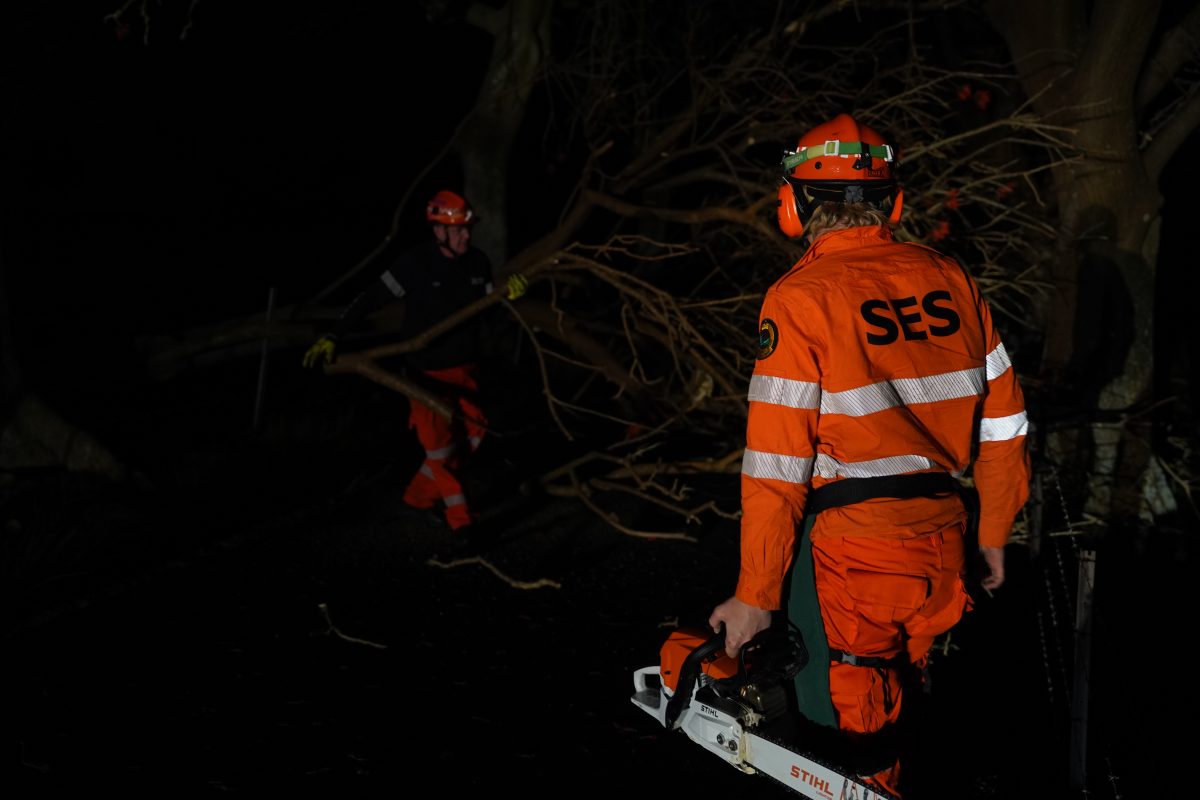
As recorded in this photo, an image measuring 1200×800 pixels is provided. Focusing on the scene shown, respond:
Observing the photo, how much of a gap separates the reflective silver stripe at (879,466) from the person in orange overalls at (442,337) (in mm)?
4075

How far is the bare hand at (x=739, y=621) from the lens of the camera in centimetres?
237

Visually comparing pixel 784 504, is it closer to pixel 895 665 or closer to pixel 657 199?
pixel 895 665

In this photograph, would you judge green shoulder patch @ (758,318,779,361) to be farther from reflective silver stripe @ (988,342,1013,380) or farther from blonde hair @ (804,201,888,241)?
reflective silver stripe @ (988,342,1013,380)

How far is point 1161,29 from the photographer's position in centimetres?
748

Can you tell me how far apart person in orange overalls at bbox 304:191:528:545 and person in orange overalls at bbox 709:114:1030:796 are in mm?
3992

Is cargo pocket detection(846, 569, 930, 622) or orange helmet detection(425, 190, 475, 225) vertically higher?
orange helmet detection(425, 190, 475, 225)

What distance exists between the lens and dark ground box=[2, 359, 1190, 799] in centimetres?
363

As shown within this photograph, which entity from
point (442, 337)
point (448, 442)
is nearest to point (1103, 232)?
point (442, 337)

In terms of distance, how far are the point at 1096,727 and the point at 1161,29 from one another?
5.70 metres

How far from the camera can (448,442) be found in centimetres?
632

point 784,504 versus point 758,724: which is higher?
point 784,504

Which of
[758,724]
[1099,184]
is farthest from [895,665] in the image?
[1099,184]

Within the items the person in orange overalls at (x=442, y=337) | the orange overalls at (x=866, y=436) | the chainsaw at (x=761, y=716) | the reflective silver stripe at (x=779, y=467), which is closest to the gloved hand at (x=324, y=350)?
the person in orange overalls at (x=442, y=337)

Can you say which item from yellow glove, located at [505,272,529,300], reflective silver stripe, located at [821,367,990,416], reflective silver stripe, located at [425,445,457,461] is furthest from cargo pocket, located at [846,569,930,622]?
reflective silver stripe, located at [425,445,457,461]
